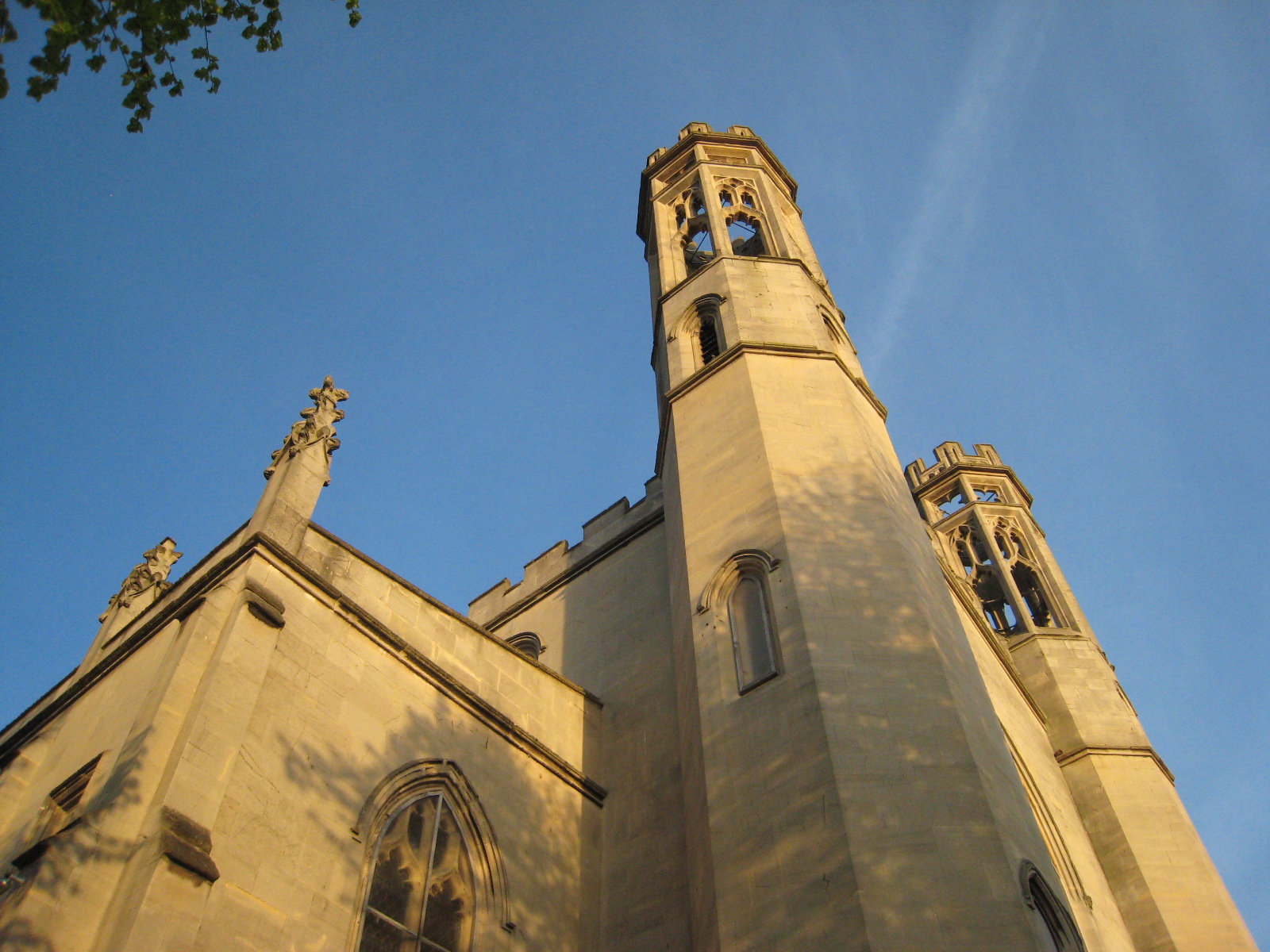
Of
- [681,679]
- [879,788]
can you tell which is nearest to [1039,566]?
[681,679]

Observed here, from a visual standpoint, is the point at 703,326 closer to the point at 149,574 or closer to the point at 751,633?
the point at 751,633

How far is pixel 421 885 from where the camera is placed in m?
8.91

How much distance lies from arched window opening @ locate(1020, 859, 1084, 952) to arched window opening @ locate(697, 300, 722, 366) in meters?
8.63

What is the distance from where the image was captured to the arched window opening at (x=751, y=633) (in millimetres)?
10258

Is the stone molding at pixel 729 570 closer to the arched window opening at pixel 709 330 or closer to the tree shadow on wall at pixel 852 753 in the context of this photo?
the tree shadow on wall at pixel 852 753

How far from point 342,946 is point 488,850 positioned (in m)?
2.08

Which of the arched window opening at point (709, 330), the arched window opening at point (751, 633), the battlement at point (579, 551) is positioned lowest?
the arched window opening at point (751, 633)

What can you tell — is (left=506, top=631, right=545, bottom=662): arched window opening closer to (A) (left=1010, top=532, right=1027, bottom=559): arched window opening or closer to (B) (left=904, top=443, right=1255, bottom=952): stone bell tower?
(B) (left=904, top=443, right=1255, bottom=952): stone bell tower

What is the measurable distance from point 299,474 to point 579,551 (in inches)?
244

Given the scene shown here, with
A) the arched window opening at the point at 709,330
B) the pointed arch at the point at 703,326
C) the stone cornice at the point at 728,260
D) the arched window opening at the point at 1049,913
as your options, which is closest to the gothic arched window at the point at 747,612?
the arched window opening at the point at 1049,913

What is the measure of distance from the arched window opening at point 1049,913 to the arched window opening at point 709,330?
340 inches

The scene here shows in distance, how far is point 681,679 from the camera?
1153 cm

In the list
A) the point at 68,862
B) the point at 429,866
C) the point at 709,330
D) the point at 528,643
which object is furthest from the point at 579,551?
the point at 68,862

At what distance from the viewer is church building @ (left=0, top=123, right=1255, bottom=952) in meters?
7.46
